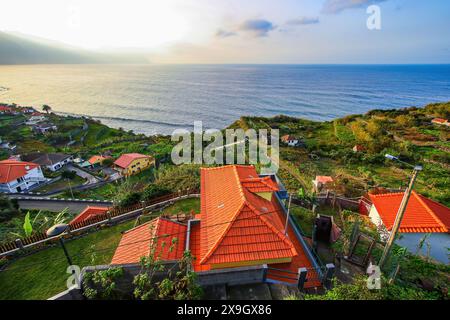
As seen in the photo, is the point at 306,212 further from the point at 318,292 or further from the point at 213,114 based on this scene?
the point at 213,114

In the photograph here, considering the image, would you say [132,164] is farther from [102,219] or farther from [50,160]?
[102,219]

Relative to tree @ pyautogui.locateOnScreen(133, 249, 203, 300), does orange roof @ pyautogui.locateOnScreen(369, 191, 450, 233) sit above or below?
below

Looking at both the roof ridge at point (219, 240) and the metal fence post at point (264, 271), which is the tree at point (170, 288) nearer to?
the roof ridge at point (219, 240)

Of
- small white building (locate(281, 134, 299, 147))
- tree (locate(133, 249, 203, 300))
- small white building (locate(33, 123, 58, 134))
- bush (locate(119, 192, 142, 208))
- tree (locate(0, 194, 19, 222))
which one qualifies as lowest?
tree (locate(0, 194, 19, 222))

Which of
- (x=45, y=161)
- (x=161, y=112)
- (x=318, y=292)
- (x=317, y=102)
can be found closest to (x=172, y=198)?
(x=318, y=292)

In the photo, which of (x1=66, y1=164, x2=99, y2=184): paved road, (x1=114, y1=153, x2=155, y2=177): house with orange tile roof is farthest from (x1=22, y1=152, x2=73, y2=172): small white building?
(x1=114, y1=153, x2=155, y2=177): house with orange tile roof

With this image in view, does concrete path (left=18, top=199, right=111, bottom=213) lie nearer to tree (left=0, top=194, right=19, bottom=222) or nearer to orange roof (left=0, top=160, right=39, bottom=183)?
tree (left=0, top=194, right=19, bottom=222)

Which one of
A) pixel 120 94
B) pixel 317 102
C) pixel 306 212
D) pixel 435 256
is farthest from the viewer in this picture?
pixel 120 94
